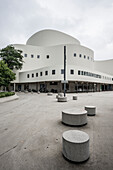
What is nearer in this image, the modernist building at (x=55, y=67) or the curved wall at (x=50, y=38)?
the modernist building at (x=55, y=67)

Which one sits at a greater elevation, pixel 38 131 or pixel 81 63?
pixel 81 63

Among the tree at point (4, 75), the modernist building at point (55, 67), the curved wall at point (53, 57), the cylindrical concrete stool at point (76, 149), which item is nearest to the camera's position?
the cylindrical concrete stool at point (76, 149)

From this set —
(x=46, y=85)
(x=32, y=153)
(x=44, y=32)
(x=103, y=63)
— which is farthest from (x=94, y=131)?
(x=103, y=63)

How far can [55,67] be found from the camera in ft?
87.2

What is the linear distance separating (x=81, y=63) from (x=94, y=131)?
35.5 meters

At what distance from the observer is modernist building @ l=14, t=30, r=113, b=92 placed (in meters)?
27.4

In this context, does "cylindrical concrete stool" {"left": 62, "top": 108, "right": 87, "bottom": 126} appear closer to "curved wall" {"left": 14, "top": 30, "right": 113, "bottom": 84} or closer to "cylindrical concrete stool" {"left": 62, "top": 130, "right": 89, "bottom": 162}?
"cylindrical concrete stool" {"left": 62, "top": 130, "right": 89, "bottom": 162}

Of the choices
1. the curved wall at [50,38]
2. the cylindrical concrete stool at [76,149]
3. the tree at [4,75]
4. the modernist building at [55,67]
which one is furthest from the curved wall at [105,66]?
the cylindrical concrete stool at [76,149]

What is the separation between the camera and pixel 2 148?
2875 millimetres

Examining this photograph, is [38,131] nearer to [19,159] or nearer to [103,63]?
[19,159]

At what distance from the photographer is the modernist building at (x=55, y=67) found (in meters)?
27.4

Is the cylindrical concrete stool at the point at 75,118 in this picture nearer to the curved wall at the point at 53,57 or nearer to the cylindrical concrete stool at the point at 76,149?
the cylindrical concrete stool at the point at 76,149

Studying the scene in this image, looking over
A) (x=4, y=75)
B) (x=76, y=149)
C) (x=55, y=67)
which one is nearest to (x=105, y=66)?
(x=55, y=67)

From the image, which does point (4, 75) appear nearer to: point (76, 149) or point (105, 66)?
point (76, 149)
